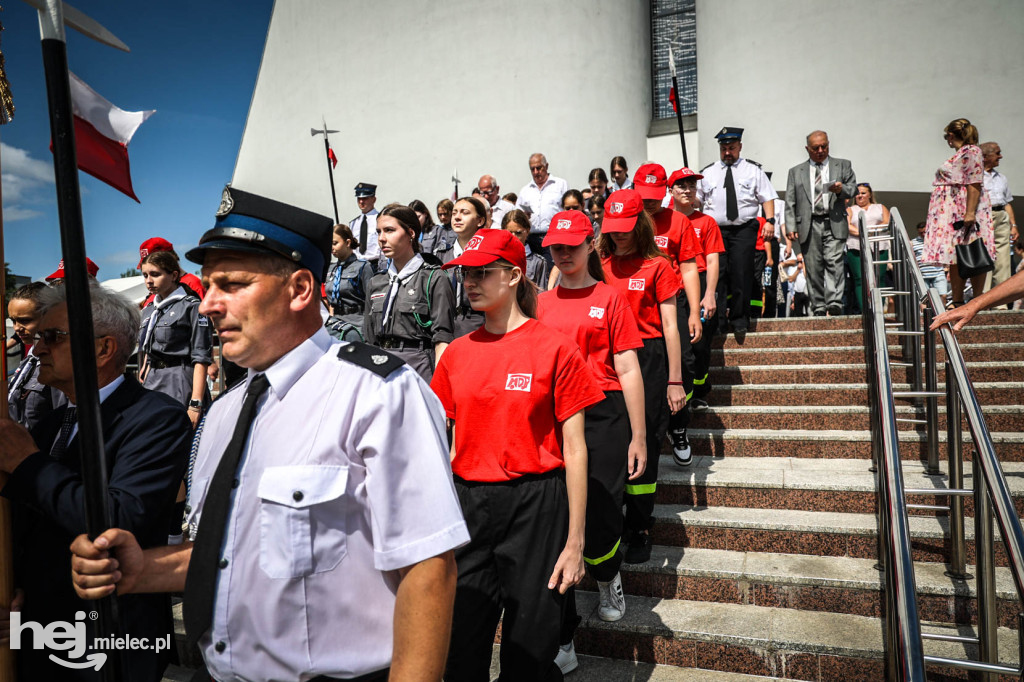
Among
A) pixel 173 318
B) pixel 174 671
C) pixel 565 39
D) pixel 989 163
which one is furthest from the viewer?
pixel 565 39

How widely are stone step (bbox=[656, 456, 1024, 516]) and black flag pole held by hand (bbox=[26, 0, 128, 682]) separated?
A: 13.2 ft

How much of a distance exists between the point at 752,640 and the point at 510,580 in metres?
1.62

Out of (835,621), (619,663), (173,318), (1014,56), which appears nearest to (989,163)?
(1014,56)

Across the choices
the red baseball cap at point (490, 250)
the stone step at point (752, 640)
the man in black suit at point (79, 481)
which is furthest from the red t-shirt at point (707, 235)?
the man in black suit at point (79, 481)

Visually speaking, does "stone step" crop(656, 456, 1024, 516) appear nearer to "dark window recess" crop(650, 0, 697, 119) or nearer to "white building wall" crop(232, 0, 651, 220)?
"white building wall" crop(232, 0, 651, 220)

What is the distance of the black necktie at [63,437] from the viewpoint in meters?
2.33

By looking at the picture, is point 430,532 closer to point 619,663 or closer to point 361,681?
point 361,681

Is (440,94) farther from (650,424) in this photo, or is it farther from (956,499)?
(956,499)

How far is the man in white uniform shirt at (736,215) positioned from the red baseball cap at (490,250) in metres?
4.62

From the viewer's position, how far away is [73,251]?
1475 mm

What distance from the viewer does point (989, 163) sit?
9.91m

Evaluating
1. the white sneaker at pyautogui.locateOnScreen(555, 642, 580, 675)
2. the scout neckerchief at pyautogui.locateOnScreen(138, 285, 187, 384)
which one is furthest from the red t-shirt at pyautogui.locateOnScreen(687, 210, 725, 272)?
the scout neckerchief at pyautogui.locateOnScreen(138, 285, 187, 384)

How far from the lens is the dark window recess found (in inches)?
683

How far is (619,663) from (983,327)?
5.02 metres
